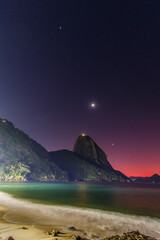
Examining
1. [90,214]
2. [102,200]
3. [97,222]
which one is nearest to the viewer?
[97,222]

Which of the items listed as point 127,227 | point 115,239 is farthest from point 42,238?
point 127,227

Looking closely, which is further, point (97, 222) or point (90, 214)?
point (90, 214)

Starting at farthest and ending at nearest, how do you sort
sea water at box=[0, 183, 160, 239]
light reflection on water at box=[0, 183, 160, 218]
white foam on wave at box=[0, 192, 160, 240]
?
1. light reflection on water at box=[0, 183, 160, 218]
2. sea water at box=[0, 183, 160, 239]
3. white foam on wave at box=[0, 192, 160, 240]

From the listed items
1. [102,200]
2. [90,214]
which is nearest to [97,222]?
[90,214]

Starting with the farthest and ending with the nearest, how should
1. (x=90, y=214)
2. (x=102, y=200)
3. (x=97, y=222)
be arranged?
(x=102, y=200) < (x=90, y=214) < (x=97, y=222)

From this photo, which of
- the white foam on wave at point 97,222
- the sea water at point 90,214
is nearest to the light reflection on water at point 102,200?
the sea water at point 90,214

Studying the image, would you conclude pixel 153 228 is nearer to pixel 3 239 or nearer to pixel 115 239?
pixel 115 239

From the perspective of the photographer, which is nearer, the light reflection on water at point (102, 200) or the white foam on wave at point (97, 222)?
the white foam on wave at point (97, 222)

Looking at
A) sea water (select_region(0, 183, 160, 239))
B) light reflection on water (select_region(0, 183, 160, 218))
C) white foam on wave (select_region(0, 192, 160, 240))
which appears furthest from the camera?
light reflection on water (select_region(0, 183, 160, 218))

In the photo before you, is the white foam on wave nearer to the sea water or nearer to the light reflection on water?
the sea water

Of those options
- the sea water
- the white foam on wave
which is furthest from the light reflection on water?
the white foam on wave

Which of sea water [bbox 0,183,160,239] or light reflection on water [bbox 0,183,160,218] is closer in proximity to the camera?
sea water [bbox 0,183,160,239]

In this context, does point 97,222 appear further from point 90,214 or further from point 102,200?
point 102,200

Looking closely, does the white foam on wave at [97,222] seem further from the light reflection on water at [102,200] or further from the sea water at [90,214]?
the light reflection on water at [102,200]
